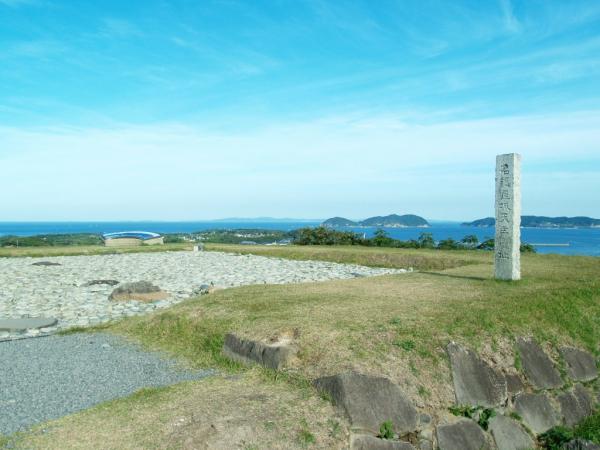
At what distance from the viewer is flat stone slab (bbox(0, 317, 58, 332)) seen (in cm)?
962

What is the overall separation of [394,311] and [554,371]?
2617mm

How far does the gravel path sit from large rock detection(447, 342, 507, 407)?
3440 millimetres

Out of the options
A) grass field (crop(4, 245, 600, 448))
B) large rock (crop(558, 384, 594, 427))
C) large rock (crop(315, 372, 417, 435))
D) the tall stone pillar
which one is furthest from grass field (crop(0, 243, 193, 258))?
large rock (crop(558, 384, 594, 427))

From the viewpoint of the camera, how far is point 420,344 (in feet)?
23.5

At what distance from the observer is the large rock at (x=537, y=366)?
25.1 ft

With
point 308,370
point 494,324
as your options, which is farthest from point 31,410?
point 494,324

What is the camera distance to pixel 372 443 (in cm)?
552

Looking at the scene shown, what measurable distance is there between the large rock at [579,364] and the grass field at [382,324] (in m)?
0.21

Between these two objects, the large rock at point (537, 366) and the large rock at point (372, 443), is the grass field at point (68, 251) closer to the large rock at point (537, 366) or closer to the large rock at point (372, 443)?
the large rock at point (537, 366)

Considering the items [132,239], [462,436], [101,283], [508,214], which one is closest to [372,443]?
[462,436]

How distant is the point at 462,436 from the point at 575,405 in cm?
284

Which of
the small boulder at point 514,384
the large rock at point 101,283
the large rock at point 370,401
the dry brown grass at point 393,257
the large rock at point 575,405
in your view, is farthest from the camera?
the dry brown grass at point 393,257

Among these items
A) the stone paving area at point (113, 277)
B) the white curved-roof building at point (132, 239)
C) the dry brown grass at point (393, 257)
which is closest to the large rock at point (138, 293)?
the stone paving area at point (113, 277)

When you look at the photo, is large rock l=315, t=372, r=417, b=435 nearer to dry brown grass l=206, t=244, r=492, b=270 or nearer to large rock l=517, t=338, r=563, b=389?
large rock l=517, t=338, r=563, b=389
